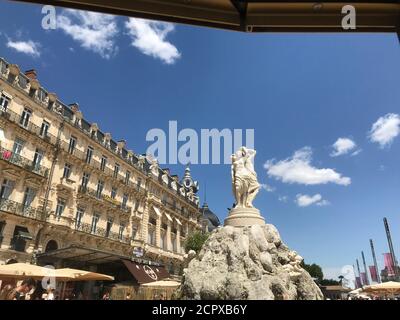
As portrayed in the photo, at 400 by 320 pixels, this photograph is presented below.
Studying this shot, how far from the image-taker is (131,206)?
39.4 metres

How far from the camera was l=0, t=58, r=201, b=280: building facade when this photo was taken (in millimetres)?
24078

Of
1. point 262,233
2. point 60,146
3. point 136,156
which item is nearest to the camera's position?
point 262,233

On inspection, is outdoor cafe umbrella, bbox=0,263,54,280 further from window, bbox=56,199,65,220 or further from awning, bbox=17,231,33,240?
window, bbox=56,199,65,220

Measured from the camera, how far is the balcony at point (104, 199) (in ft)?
103

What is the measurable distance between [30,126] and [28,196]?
225 inches

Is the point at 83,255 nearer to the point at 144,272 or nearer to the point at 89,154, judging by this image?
the point at 144,272

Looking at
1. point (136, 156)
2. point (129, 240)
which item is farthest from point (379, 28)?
point (136, 156)

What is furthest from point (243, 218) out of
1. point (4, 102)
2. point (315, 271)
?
point (315, 271)

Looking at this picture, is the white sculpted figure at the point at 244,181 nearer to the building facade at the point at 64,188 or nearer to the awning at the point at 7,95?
the building facade at the point at 64,188

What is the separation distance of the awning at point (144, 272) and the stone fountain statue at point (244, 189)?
1569 centimetres

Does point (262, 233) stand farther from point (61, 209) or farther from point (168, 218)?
point (168, 218)

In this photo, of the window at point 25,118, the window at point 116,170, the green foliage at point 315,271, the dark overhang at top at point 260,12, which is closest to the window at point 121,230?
the window at point 116,170

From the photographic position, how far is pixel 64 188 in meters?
29.0
